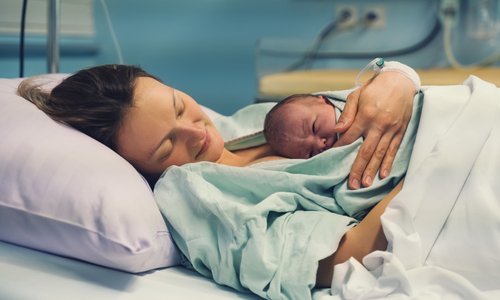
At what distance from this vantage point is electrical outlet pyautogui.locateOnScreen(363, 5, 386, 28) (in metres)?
2.46

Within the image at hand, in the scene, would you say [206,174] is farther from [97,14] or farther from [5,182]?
[97,14]

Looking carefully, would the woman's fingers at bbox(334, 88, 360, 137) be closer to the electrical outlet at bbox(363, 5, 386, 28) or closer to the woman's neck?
the woman's neck

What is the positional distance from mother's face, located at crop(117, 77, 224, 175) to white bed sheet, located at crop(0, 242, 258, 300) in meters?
0.22

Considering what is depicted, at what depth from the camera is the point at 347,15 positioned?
2.49 meters

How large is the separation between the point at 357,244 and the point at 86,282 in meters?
0.36

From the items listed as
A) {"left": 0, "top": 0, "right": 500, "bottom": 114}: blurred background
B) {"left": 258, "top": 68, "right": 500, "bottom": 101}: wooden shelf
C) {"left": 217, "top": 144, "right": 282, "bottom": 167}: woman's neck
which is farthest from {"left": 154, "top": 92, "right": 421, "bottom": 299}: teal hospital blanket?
{"left": 0, "top": 0, "right": 500, "bottom": 114}: blurred background

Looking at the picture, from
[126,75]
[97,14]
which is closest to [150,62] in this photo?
[97,14]

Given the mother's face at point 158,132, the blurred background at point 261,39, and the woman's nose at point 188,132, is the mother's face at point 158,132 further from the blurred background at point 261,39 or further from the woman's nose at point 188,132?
the blurred background at point 261,39

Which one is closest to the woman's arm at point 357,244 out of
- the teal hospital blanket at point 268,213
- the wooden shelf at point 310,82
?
the teal hospital blanket at point 268,213

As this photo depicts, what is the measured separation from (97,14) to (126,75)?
1.32 meters

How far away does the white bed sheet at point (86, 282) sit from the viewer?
79cm

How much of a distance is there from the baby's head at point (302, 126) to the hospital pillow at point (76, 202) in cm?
29

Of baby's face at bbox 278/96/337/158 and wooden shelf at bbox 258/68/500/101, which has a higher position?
baby's face at bbox 278/96/337/158

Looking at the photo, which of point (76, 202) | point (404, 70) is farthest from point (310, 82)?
point (76, 202)
